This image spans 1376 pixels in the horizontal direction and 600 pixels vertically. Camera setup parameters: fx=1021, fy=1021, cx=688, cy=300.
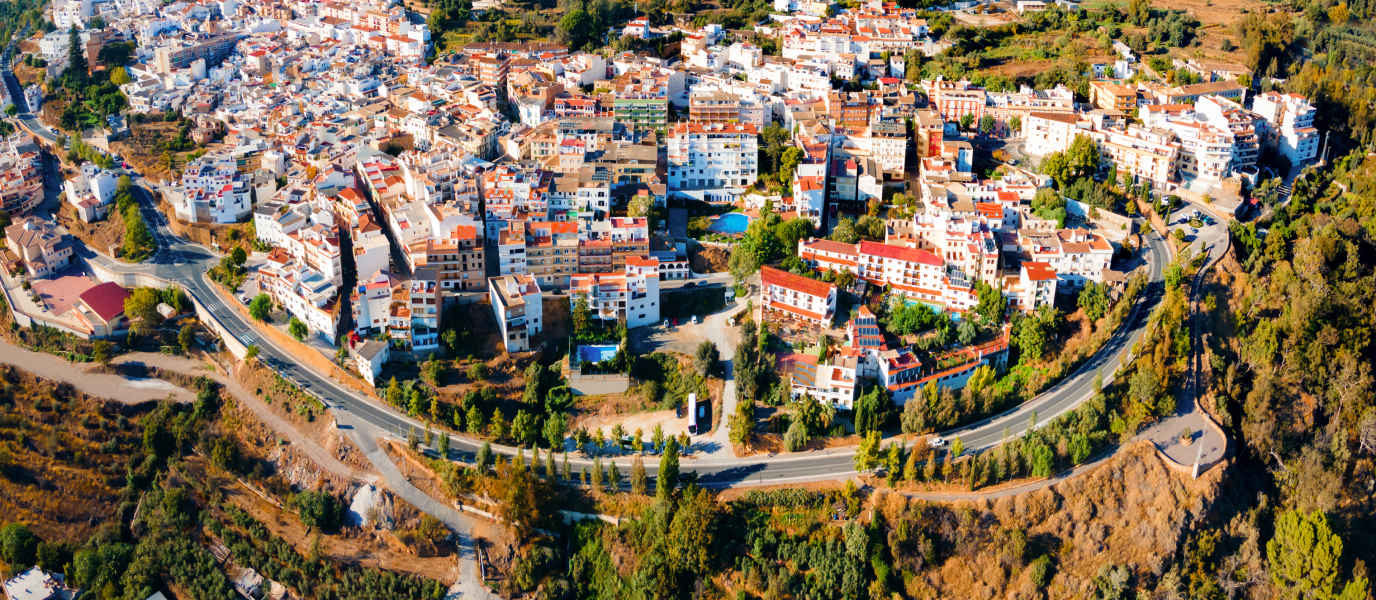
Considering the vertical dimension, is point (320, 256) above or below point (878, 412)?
above

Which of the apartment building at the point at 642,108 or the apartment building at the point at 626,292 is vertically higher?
the apartment building at the point at 642,108

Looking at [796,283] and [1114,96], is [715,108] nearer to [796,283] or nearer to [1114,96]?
[796,283]

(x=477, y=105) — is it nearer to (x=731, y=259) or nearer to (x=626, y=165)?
(x=626, y=165)

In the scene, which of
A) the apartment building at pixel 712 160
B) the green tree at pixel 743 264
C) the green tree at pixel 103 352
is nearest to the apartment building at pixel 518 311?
the green tree at pixel 743 264

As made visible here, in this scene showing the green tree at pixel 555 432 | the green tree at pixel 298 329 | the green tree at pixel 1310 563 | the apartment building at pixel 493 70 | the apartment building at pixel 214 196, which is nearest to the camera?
the green tree at pixel 1310 563

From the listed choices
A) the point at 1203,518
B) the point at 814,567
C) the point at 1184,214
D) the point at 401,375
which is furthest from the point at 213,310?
the point at 1184,214

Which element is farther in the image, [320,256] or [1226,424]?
[320,256]

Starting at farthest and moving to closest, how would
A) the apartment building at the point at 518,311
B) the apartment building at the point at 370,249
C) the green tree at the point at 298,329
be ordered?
the apartment building at the point at 370,249, the green tree at the point at 298,329, the apartment building at the point at 518,311

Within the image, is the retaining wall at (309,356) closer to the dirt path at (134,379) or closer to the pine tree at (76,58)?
Result: the dirt path at (134,379)
